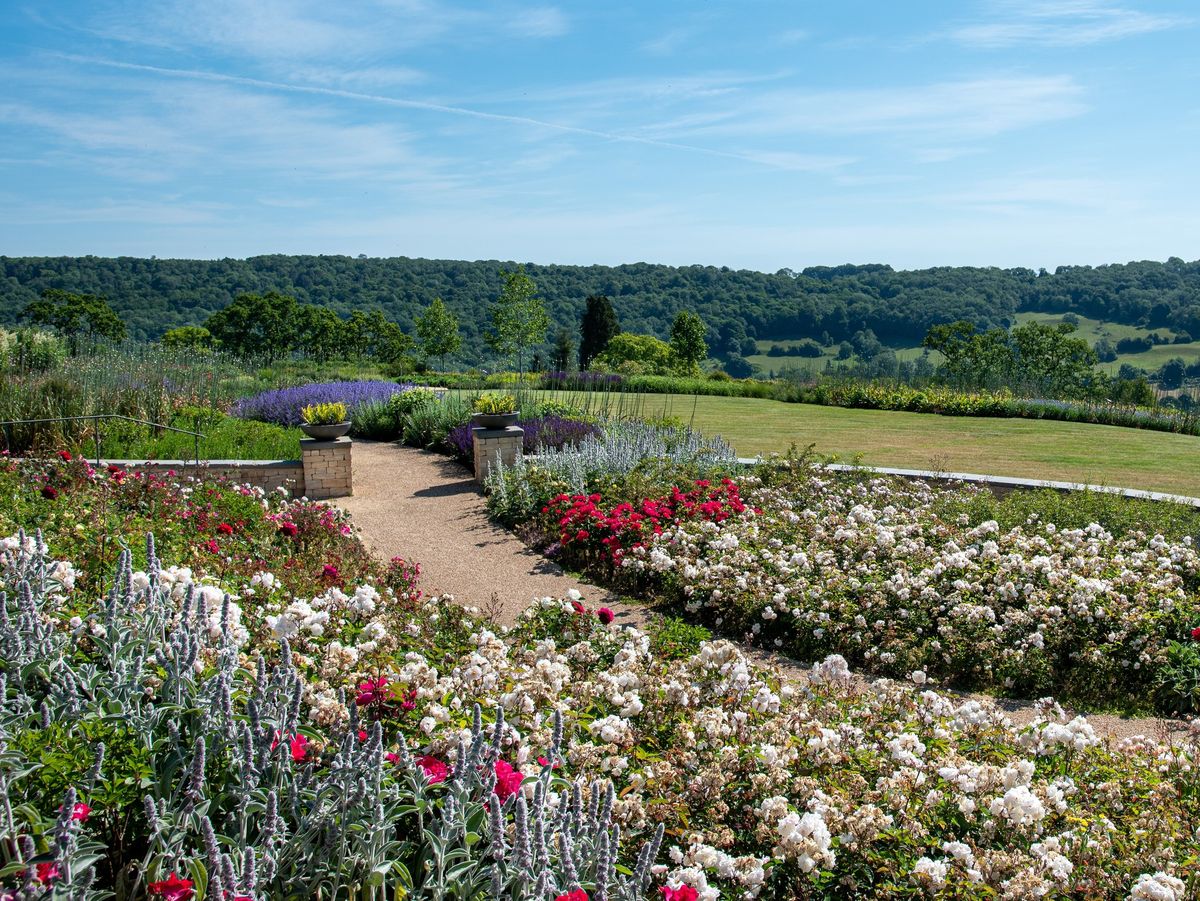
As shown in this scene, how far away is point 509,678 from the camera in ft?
11.3

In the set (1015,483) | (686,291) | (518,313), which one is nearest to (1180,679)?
(1015,483)

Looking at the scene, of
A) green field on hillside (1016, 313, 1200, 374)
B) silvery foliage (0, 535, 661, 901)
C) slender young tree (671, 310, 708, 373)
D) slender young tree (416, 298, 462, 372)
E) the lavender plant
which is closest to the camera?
silvery foliage (0, 535, 661, 901)

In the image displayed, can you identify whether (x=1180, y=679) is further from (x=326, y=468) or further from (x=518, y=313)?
(x=518, y=313)

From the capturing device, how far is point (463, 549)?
7.82 meters

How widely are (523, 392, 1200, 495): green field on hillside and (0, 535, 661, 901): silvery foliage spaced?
839 centimetres

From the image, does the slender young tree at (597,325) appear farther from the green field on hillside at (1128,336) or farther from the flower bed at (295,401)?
the flower bed at (295,401)

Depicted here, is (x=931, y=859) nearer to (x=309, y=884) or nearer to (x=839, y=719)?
(x=839, y=719)

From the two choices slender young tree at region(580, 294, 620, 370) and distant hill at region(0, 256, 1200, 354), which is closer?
slender young tree at region(580, 294, 620, 370)

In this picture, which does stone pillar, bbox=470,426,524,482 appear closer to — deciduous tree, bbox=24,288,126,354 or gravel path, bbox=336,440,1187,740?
gravel path, bbox=336,440,1187,740

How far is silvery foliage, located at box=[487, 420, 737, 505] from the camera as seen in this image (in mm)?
8906

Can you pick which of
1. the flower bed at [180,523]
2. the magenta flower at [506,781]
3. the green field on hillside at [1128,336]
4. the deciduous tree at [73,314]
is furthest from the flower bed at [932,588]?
the green field on hillside at [1128,336]

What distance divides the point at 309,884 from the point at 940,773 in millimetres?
1963

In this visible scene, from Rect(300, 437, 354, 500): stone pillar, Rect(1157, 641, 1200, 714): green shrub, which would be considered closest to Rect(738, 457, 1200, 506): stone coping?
Rect(1157, 641, 1200, 714): green shrub

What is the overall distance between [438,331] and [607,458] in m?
35.7
